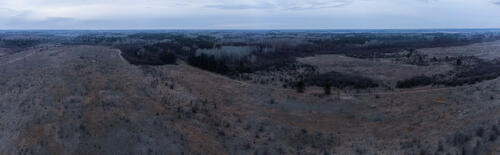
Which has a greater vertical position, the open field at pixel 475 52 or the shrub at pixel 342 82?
the open field at pixel 475 52

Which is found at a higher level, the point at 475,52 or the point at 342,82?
the point at 475,52

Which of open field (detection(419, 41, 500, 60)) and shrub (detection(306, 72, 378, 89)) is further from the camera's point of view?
open field (detection(419, 41, 500, 60))

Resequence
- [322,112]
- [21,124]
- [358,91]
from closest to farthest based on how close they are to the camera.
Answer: [21,124] < [322,112] < [358,91]

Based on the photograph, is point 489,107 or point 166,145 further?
point 489,107

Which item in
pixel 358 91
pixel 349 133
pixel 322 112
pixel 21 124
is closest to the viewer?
pixel 21 124

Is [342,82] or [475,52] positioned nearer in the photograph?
[342,82]

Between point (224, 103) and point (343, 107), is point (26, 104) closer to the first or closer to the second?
point (224, 103)

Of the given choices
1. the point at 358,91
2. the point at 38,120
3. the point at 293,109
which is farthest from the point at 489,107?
the point at 38,120

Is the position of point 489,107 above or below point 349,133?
above

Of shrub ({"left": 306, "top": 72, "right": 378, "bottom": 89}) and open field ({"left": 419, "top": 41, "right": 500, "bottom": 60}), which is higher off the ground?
open field ({"left": 419, "top": 41, "right": 500, "bottom": 60})

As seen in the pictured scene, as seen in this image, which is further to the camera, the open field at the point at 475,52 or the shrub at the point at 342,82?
the open field at the point at 475,52
